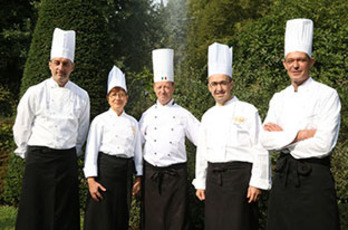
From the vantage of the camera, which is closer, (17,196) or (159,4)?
(17,196)

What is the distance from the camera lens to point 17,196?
818 centimetres

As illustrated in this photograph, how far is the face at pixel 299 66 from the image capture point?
11.7 feet

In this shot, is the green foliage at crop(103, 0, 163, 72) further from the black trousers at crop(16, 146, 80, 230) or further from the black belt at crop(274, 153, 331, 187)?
the black belt at crop(274, 153, 331, 187)

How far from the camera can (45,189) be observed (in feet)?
14.6

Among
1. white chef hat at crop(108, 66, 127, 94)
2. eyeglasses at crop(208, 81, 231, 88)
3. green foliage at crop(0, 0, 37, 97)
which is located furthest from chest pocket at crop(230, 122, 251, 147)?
green foliage at crop(0, 0, 37, 97)

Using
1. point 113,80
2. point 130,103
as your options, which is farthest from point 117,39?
point 113,80

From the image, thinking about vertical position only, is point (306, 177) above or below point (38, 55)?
below

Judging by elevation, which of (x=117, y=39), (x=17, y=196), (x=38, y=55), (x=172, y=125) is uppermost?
(x=117, y=39)

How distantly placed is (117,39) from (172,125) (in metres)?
9.90

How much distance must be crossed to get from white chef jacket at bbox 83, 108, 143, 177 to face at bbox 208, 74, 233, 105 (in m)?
1.02

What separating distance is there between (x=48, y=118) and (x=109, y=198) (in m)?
1.02

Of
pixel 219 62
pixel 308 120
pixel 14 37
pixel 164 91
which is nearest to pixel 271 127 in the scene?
pixel 308 120

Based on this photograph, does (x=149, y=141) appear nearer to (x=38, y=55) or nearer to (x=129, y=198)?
(x=129, y=198)

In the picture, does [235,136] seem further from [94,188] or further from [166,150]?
[94,188]
